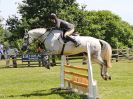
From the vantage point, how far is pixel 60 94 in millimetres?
13430

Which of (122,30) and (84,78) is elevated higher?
(122,30)

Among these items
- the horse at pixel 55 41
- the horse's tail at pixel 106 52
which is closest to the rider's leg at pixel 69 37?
the horse at pixel 55 41

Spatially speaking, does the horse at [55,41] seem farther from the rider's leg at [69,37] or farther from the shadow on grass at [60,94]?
the shadow on grass at [60,94]

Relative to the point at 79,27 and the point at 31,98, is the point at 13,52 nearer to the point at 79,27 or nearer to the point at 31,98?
the point at 79,27

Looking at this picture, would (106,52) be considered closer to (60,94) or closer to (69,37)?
(69,37)

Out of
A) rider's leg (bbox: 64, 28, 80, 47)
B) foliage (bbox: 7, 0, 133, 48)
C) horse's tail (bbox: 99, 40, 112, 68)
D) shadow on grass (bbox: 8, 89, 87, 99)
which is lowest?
shadow on grass (bbox: 8, 89, 87, 99)

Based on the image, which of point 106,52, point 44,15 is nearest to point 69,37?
point 106,52

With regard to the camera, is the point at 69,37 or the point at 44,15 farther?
the point at 44,15

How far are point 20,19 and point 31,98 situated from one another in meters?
29.1

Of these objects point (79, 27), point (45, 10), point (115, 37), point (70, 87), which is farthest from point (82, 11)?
point (115, 37)

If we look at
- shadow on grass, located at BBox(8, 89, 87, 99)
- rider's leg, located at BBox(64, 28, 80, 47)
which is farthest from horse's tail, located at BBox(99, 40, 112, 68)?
shadow on grass, located at BBox(8, 89, 87, 99)

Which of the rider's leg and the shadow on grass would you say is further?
the rider's leg

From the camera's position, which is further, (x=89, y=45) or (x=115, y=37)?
(x=115, y=37)

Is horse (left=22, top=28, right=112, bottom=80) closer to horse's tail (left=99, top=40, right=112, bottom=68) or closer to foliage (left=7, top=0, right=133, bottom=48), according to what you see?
horse's tail (left=99, top=40, right=112, bottom=68)
